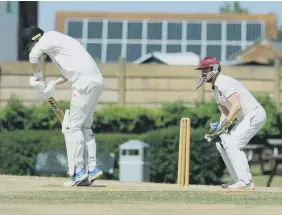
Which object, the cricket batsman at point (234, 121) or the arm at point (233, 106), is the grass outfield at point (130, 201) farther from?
the arm at point (233, 106)

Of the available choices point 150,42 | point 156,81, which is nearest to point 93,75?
point 156,81

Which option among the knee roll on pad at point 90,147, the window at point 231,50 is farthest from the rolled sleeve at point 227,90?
the window at point 231,50

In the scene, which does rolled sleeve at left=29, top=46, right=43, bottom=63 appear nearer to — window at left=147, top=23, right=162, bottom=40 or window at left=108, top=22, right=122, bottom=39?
window at left=108, top=22, right=122, bottom=39

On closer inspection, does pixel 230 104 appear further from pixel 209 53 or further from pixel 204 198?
pixel 209 53

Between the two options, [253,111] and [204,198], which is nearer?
[204,198]

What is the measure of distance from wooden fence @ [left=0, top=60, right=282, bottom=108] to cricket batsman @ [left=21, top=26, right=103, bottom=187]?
35.6ft

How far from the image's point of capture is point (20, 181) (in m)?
12.9

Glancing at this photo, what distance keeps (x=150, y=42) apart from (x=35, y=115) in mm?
22454

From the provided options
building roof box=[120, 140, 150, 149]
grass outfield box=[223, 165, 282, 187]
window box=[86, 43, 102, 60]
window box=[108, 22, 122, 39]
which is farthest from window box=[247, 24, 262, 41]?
building roof box=[120, 140, 150, 149]

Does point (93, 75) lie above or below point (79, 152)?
above

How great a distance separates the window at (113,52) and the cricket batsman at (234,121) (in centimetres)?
3052

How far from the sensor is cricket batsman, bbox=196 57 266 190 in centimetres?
1199

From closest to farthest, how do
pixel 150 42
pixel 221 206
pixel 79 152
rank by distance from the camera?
pixel 221 206 < pixel 79 152 < pixel 150 42

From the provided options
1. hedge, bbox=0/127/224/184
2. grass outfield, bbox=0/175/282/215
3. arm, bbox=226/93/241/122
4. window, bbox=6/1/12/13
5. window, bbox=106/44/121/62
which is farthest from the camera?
window, bbox=106/44/121/62
